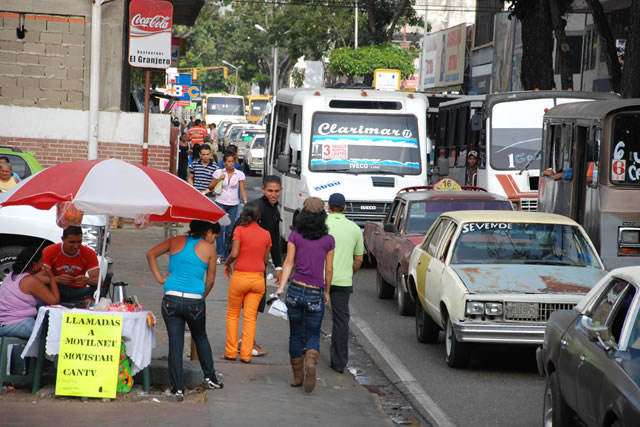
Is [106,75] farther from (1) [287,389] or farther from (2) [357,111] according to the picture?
(1) [287,389]

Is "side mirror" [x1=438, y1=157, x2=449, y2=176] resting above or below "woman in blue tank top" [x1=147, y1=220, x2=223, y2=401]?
above

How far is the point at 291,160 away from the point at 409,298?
266 inches

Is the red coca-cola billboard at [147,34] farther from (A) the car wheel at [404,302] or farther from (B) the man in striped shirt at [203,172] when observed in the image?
(A) the car wheel at [404,302]

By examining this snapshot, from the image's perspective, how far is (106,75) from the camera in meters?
21.2

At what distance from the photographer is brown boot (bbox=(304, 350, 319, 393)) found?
8.48 meters

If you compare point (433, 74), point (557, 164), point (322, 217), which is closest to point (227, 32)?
point (433, 74)

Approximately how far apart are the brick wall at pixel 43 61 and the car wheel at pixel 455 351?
13134 mm

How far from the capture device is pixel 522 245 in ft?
34.4

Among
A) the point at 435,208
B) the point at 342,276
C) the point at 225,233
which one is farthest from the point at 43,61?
the point at 342,276

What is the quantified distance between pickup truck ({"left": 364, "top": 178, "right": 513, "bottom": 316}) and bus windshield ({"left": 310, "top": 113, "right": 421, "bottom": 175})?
10.2 ft

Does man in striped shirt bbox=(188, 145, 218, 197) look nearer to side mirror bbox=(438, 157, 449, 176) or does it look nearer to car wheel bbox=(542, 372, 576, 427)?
side mirror bbox=(438, 157, 449, 176)

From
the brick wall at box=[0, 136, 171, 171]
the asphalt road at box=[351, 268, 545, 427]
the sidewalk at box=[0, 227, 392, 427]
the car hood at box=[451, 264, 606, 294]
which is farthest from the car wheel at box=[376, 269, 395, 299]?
the brick wall at box=[0, 136, 171, 171]

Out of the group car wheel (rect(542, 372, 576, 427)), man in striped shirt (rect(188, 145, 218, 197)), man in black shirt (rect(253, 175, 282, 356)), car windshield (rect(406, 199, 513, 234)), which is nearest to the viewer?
car wheel (rect(542, 372, 576, 427))

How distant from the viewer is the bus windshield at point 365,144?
18.1 meters
